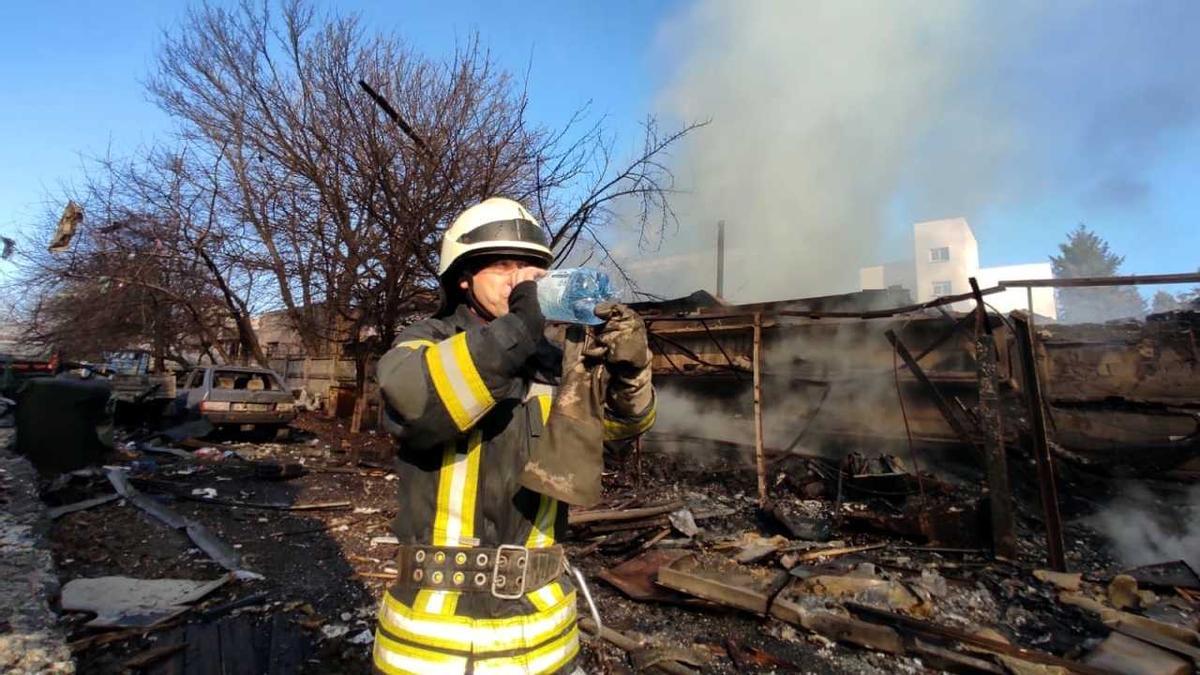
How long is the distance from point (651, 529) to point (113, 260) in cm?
1459

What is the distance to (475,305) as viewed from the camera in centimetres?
169

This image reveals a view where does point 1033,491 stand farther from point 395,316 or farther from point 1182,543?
point 395,316

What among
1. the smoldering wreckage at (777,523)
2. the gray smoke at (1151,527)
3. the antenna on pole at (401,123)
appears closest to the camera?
the smoldering wreckage at (777,523)

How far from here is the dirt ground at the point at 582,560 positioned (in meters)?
3.73

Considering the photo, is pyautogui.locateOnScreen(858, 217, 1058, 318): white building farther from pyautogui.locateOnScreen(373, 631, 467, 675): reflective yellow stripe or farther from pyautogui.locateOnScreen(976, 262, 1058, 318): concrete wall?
pyautogui.locateOnScreen(373, 631, 467, 675): reflective yellow stripe

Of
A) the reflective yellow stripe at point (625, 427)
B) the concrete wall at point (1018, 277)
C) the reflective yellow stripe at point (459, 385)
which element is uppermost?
the concrete wall at point (1018, 277)

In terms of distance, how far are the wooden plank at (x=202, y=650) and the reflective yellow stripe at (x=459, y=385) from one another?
3387mm

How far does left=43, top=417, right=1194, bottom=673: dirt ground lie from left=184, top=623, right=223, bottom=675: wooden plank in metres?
0.20

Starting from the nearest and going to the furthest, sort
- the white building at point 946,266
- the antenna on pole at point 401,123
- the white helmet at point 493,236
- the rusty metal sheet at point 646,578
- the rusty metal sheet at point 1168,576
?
the white helmet at point 493,236 < the rusty metal sheet at point 646,578 < the rusty metal sheet at point 1168,576 < the antenna on pole at point 401,123 < the white building at point 946,266

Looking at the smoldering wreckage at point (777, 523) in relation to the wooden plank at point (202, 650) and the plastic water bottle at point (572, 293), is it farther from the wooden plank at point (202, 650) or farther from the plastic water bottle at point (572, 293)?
the plastic water bottle at point (572, 293)

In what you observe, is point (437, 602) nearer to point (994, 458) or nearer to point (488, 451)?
point (488, 451)

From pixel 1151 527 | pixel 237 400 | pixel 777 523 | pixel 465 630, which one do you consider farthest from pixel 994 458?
pixel 237 400

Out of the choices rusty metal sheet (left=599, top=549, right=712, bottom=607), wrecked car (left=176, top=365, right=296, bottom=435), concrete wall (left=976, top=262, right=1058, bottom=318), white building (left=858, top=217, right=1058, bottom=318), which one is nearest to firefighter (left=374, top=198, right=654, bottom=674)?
rusty metal sheet (left=599, top=549, right=712, bottom=607)

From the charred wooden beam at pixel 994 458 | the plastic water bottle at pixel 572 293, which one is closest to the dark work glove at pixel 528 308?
the plastic water bottle at pixel 572 293
